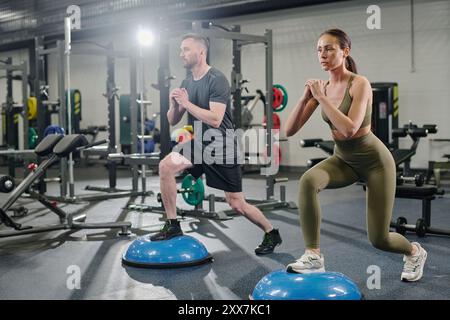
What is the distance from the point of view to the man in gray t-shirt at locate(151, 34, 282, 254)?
11.1ft

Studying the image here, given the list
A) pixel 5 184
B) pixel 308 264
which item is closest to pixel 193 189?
pixel 5 184

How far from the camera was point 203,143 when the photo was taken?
11.3 feet

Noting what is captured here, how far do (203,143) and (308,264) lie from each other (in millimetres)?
1224

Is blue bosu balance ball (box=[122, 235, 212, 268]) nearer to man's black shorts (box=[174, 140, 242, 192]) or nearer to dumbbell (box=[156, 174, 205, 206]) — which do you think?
man's black shorts (box=[174, 140, 242, 192])

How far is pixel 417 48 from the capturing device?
8.38 meters

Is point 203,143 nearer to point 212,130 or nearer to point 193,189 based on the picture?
point 212,130

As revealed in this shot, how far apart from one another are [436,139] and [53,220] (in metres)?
5.53

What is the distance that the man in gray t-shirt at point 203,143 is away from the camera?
3.38 metres

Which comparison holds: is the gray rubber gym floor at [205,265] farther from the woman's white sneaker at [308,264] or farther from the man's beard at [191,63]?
the man's beard at [191,63]

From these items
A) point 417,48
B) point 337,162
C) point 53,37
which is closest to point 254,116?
point 417,48

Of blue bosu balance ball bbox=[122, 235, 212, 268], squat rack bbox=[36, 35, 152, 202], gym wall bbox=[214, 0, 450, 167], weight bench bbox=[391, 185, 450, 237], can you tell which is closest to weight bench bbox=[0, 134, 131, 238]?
blue bosu balance ball bbox=[122, 235, 212, 268]

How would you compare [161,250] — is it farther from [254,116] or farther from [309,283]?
[254,116]

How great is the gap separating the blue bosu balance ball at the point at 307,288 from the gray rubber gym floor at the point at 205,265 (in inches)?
11.5

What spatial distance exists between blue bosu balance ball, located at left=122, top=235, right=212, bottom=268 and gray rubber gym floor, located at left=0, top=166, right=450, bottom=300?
0.05 m
